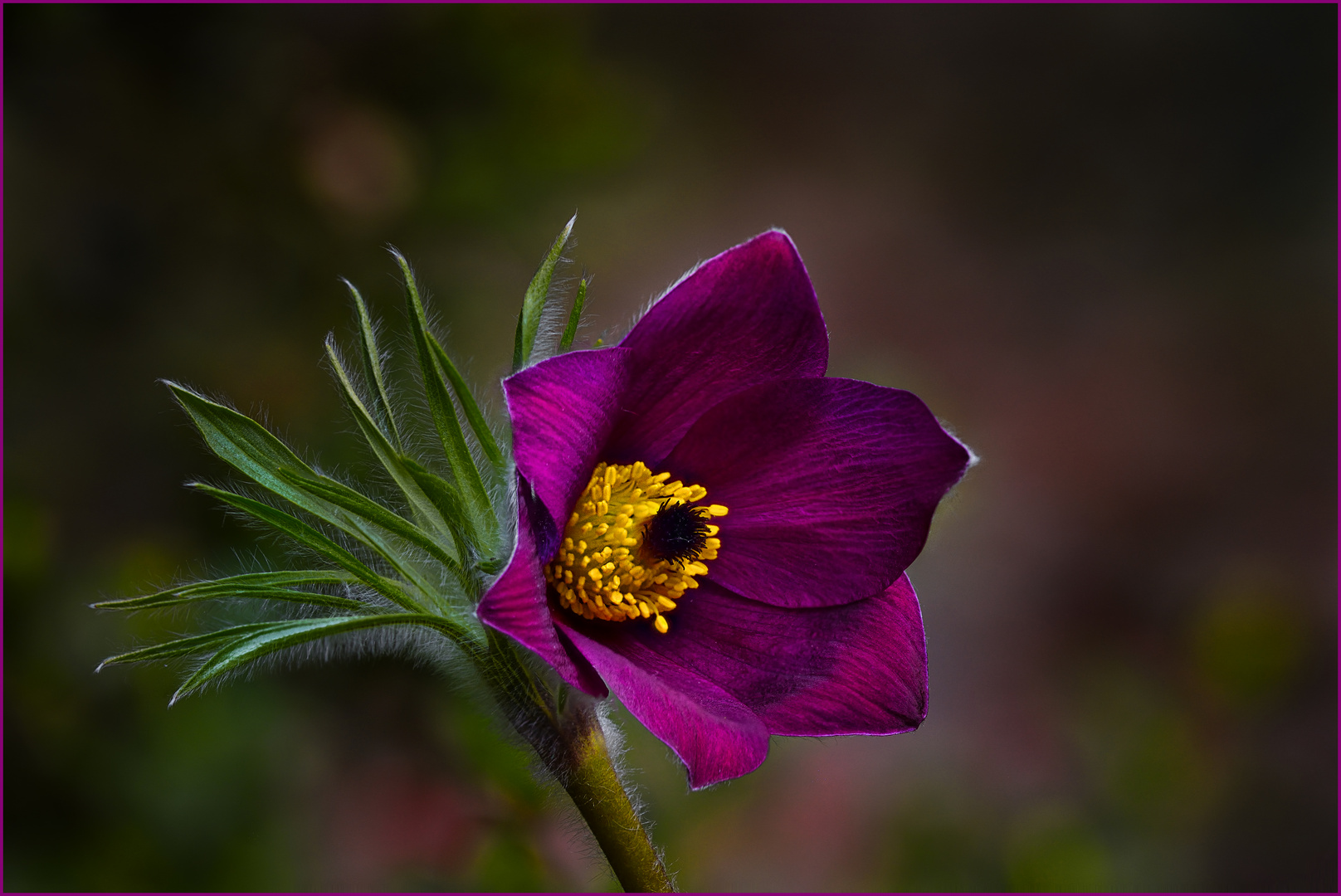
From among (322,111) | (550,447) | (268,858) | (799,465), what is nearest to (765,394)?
(799,465)

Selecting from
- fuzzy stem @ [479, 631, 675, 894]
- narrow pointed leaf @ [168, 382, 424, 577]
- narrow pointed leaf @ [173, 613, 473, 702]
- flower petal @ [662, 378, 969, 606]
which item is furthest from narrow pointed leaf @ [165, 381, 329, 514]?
flower petal @ [662, 378, 969, 606]

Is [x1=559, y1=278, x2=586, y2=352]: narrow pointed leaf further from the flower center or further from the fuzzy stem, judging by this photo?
the fuzzy stem

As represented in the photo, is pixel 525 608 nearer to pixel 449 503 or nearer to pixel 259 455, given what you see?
pixel 449 503

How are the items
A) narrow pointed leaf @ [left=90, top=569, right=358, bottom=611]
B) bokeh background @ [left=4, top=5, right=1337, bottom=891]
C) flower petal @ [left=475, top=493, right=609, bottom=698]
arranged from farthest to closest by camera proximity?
bokeh background @ [left=4, top=5, right=1337, bottom=891] → narrow pointed leaf @ [left=90, top=569, right=358, bottom=611] → flower petal @ [left=475, top=493, right=609, bottom=698]

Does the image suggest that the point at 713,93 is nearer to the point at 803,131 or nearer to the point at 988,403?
the point at 803,131

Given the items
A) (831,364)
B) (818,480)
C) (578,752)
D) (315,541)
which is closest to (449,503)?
(315,541)

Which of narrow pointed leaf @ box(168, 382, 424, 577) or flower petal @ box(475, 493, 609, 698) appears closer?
flower petal @ box(475, 493, 609, 698)
